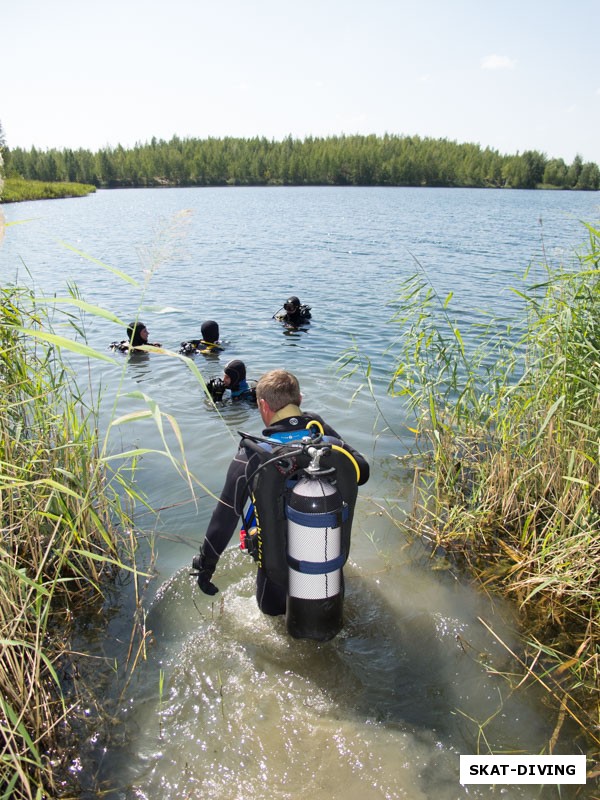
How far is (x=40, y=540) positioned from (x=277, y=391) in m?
1.58

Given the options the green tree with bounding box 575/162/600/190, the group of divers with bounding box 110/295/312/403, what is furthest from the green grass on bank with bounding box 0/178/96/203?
the green tree with bounding box 575/162/600/190

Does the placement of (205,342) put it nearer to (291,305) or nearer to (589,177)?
(291,305)

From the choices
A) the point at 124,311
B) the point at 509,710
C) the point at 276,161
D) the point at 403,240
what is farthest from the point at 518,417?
the point at 276,161

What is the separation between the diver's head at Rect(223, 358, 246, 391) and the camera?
24.2 ft

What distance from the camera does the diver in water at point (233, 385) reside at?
7367 mm

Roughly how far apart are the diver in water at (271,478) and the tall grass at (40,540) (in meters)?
0.64

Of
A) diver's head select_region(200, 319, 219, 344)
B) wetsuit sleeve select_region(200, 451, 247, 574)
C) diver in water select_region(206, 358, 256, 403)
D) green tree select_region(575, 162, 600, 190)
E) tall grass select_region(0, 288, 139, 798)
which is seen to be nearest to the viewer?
tall grass select_region(0, 288, 139, 798)

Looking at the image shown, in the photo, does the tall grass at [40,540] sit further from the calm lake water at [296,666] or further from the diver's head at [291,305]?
the diver's head at [291,305]

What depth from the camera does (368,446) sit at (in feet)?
21.2

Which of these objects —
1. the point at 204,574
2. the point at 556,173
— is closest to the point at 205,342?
the point at 204,574

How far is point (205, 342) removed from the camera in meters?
9.20

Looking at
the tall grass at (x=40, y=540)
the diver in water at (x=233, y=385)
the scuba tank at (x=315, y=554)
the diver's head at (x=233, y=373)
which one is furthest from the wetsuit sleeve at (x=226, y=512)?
the diver's head at (x=233, y=373)

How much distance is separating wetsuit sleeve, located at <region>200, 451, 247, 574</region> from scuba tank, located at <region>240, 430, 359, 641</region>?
12 centimetres

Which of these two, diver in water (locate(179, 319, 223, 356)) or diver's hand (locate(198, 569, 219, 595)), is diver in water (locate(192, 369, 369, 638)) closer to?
diver's hand (locate(198, 569, 219, 595))
